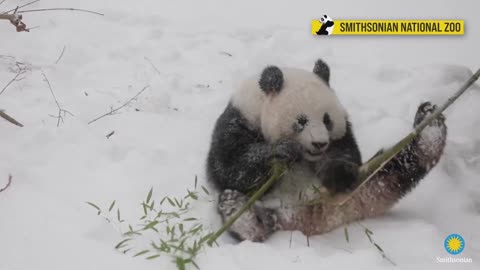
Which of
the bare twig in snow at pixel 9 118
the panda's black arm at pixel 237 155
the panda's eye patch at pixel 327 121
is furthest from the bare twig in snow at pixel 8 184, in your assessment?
the panda's eye patch at pixel 327 121

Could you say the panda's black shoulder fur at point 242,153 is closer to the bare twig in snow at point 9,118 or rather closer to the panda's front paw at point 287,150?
the panda's front paw at point 287,150

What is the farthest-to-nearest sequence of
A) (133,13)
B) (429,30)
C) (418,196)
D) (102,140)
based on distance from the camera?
(133,13)
(429,30)
(102,140)
(418,196)

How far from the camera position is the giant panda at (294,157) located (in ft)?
10.3

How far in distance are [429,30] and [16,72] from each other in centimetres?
423

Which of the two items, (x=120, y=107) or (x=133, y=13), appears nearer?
(x=120, y=107)

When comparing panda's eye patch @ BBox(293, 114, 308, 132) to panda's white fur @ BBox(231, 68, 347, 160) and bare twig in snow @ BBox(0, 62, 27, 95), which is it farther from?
bare twig in snow @ BBox(0, 62, 27, 95)

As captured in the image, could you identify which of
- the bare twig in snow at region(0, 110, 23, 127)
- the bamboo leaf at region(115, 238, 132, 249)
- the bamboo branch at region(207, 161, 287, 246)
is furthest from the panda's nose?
the bare twig in snow at region(0, 110, 23, 127)

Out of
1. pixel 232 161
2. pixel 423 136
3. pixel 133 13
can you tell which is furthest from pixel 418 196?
pixel 133 13

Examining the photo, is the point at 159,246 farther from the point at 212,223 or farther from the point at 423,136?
the point at 423,136

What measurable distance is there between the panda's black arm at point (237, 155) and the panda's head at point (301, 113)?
0.11 metres

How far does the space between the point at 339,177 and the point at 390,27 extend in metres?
3.73

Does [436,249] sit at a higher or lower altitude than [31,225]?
higher

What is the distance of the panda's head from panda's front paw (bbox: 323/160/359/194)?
1.41 feet

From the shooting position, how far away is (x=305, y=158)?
3.32 meters
